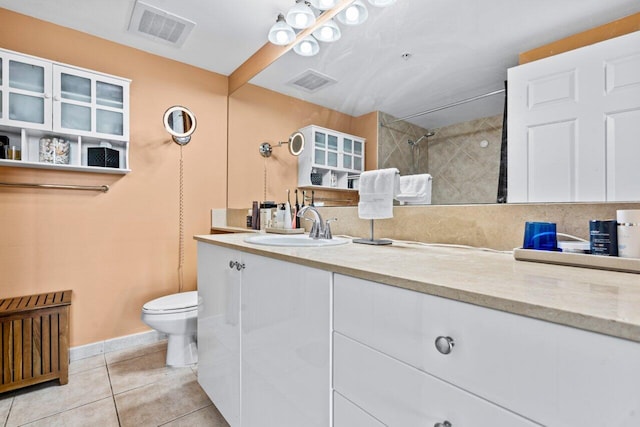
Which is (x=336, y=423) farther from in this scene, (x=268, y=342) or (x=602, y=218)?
(x=602, y=218)

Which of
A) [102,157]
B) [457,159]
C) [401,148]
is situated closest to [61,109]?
[102,157]

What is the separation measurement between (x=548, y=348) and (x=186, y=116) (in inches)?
110

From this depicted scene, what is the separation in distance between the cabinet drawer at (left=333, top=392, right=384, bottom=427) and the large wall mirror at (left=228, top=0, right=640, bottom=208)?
85 centimetres

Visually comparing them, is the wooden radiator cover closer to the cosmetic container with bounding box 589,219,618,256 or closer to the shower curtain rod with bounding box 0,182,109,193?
the shower curtain rod with bounding box 0,182,109,193

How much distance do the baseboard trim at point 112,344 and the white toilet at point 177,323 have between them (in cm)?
51

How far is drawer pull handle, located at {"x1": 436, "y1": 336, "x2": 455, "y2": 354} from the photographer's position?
537mm

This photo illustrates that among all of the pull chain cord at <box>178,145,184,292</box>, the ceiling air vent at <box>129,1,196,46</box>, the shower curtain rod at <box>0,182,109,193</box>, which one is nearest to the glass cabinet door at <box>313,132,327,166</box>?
the ceiling air vent at <box>129,1,196,46</box>

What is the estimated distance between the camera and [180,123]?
2.53 metres

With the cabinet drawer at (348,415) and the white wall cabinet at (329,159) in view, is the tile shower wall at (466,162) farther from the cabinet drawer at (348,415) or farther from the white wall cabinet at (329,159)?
the cabinet drawer at (348,415)

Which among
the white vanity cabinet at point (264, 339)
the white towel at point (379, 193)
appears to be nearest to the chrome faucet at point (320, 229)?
the white towel at point (379, 193)

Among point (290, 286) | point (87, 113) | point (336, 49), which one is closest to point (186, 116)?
point (87, 113)

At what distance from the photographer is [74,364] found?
2.04m

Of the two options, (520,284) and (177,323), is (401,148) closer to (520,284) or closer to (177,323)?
(520,284)

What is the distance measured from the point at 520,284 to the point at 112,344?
272 centimetres
